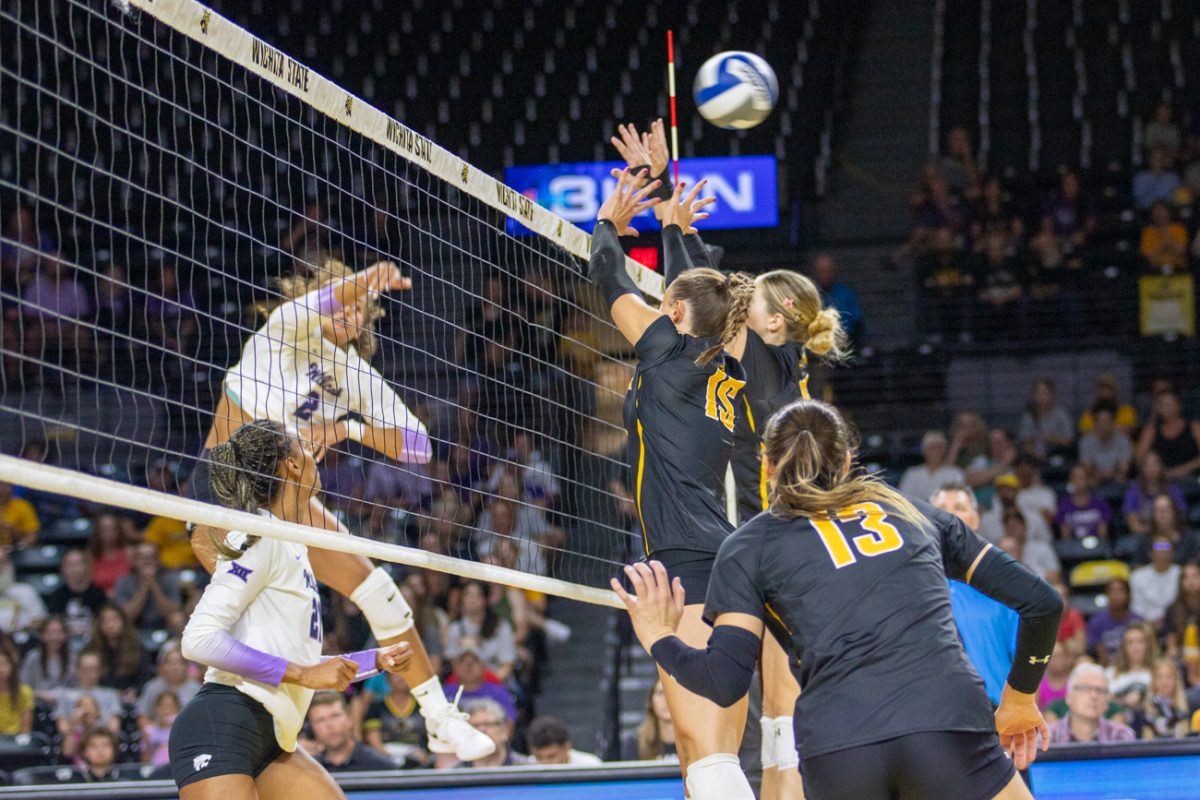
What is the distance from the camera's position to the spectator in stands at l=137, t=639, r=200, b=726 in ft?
31.3

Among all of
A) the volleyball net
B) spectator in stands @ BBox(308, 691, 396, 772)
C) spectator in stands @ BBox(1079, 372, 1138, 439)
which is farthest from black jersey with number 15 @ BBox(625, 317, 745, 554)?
spectator in stands @ BBox(1079, 372, 1138, 439)

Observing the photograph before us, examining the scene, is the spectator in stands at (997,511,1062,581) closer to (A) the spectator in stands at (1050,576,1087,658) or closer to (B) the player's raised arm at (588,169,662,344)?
(A) the spectator in stands at (1050,576,1087,658)

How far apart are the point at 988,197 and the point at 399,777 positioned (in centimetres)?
962

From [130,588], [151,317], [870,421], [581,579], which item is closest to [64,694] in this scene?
[130,588]

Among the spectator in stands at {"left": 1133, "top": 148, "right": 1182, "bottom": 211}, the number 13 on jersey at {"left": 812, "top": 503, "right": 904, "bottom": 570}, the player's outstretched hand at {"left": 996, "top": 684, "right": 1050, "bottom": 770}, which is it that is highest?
the spectator in stands at {"left": 1133, "top": 148, "right": 1182, "bottom": 211}

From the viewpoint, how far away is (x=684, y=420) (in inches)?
177

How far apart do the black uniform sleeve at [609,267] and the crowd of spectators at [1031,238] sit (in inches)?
352

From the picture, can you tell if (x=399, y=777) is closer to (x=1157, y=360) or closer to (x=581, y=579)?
(x=581, y=579)

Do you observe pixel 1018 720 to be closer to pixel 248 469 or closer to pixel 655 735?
pixel 248 469

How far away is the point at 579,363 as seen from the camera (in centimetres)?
1188

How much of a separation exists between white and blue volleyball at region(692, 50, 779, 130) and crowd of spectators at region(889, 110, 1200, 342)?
7.56 meters

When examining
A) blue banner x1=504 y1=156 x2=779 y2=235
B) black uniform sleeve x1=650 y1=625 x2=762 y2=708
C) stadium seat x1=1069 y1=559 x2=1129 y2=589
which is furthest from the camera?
blue banner x1=504 y1=156 x2=779 y2=235

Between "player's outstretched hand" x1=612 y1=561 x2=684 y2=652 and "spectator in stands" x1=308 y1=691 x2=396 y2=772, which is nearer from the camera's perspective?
"player's outstretched hand" x1=612 y1=561 x2=684 y2=652

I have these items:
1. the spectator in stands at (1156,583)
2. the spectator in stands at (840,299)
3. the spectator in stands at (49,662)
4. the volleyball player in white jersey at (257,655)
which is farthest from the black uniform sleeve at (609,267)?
the spectator in stands at (840,299)
